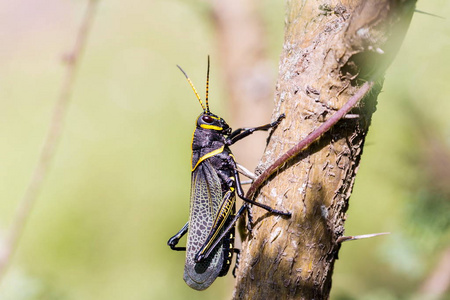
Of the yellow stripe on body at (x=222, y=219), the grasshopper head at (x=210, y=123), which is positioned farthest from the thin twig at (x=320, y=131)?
the grasshopper head at (x=210, y=123)

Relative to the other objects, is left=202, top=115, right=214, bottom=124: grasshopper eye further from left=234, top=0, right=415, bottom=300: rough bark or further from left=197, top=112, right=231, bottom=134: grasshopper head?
left=234, top=0, right=415, bottom=300: rough bark

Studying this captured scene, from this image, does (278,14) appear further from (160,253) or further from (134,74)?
(134,74)

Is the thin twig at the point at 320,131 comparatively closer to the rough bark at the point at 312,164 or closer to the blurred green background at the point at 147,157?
the rough bark at the point at 312,164

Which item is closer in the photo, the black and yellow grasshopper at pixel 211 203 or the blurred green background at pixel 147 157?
the black and yellow grasshopper at pixel 211 203

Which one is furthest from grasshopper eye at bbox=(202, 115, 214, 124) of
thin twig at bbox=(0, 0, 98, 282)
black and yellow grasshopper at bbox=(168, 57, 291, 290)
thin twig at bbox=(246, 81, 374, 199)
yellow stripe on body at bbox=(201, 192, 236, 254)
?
thin twig at bbox=(246, 81, 374, 199)

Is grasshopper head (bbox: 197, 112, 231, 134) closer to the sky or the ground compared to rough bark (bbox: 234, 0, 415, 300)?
closer to the sky

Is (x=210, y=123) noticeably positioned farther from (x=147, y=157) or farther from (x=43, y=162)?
(x=147, y=157)

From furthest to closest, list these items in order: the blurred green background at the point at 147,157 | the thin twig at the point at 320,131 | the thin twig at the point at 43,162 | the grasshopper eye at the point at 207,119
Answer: the blurred green background at the point at 147,157, the grasshopper eye at the point at 207,119, the thin twig at the point at 43,162, the thin twig at the point at 320,131
